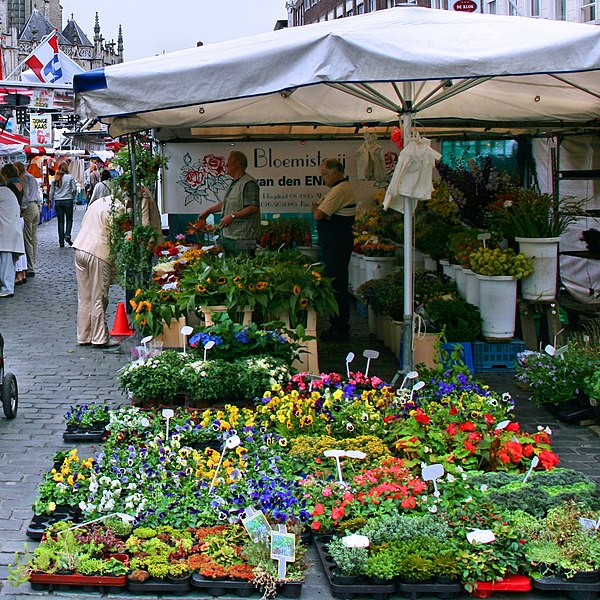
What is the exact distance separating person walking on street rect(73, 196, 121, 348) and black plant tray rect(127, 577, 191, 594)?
20.8ft

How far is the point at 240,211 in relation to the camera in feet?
35.3

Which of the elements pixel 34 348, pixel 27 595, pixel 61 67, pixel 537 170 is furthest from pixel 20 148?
pixel 27 595

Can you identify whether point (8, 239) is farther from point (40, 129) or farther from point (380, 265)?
point (40, 129)

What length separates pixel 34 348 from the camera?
35.2ft

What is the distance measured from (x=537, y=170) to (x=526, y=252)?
18.0 ft

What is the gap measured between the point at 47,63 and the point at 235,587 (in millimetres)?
16924

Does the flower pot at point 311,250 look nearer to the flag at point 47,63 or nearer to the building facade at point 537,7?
→ the building facade at point 537,7

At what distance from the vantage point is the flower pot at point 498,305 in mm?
8758

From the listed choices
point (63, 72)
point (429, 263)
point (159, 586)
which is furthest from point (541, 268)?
point (63, 72)

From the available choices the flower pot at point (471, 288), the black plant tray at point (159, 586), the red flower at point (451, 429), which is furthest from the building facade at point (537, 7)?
the black plant tray at point (159, 586)

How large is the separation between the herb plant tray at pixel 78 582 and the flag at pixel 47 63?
52.6ft

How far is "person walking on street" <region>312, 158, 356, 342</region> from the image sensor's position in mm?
10742

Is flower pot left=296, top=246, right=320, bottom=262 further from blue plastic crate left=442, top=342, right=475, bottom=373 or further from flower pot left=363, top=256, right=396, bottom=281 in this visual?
blue plastic crate left=442, top=342, right=475, bottom=373

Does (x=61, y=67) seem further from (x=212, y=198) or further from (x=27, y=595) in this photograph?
(x=27, y=595)
